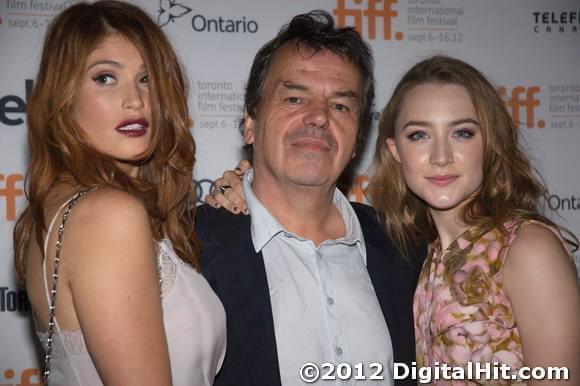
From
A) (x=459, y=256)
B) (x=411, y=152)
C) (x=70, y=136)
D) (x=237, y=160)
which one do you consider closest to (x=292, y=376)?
(x=459, y=256)

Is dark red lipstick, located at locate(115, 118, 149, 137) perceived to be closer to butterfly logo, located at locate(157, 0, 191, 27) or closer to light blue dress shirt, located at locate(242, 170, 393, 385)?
light blue dress shirt, located at locate(242, 170, 393, 385)

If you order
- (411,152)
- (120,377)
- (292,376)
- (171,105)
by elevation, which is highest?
(171,105)

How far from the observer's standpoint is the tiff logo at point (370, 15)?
10.4 feet

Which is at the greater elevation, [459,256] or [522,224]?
[522,224]

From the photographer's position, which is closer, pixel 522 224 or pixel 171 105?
pixel 171 105

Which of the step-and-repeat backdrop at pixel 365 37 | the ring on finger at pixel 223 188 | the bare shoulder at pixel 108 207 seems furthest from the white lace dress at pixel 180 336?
the step-and-repeat backdrop at pixel 365 37

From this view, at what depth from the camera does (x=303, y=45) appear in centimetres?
231

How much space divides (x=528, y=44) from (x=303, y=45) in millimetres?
1729

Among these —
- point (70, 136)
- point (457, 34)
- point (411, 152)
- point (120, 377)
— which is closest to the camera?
point (120, 377)

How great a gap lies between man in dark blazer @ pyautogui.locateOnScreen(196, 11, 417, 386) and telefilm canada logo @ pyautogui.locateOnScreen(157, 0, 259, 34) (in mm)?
747

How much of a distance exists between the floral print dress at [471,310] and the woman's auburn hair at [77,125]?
2.82ft

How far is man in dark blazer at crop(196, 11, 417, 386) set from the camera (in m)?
1.97

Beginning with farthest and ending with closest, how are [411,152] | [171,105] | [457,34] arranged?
[457,34] < [411,152] < [171,105]

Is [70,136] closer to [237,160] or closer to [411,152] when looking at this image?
[411,152]
